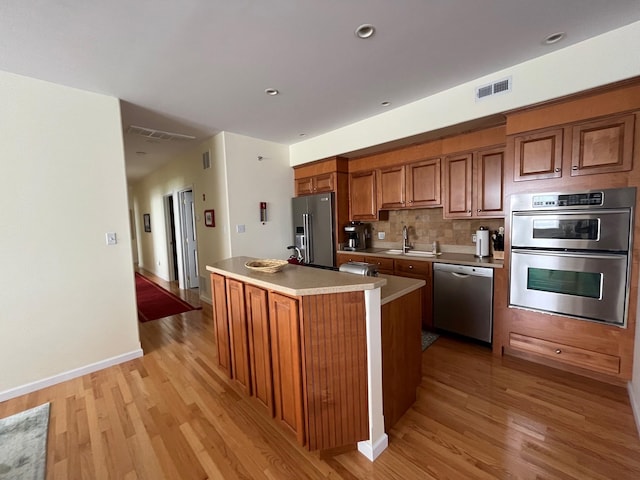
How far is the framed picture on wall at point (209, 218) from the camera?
4.27 m

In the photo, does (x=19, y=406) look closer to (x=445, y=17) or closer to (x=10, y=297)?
(x=10, y=297)

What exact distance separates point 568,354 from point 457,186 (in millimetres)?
1862

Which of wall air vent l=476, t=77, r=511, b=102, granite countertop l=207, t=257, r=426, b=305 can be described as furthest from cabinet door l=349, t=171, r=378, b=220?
granite countertop l=207, t=257, r=426, b=305

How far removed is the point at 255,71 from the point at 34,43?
4.87 feet

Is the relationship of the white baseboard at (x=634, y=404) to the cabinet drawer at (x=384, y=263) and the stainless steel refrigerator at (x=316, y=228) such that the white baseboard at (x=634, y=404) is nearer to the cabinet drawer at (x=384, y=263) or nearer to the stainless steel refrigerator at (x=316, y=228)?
the cabinet drawer at (x=384, y=263)

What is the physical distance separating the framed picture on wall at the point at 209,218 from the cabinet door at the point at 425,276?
2.91 m

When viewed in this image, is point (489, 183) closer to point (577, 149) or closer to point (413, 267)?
point (577, 149)

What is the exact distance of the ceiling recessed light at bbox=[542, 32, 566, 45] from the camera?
6.40ft

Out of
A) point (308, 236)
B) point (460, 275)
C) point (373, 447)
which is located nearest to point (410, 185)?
point (460, 275)

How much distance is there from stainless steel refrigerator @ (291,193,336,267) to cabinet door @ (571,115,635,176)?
2700mm

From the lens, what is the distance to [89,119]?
2598 millimetres

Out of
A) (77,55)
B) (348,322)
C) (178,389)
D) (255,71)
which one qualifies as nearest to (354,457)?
(348,322)

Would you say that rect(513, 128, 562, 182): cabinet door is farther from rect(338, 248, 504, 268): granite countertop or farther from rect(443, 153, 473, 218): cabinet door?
rect(338, 248, 504, 268): granite countertop

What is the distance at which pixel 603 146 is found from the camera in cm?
209
